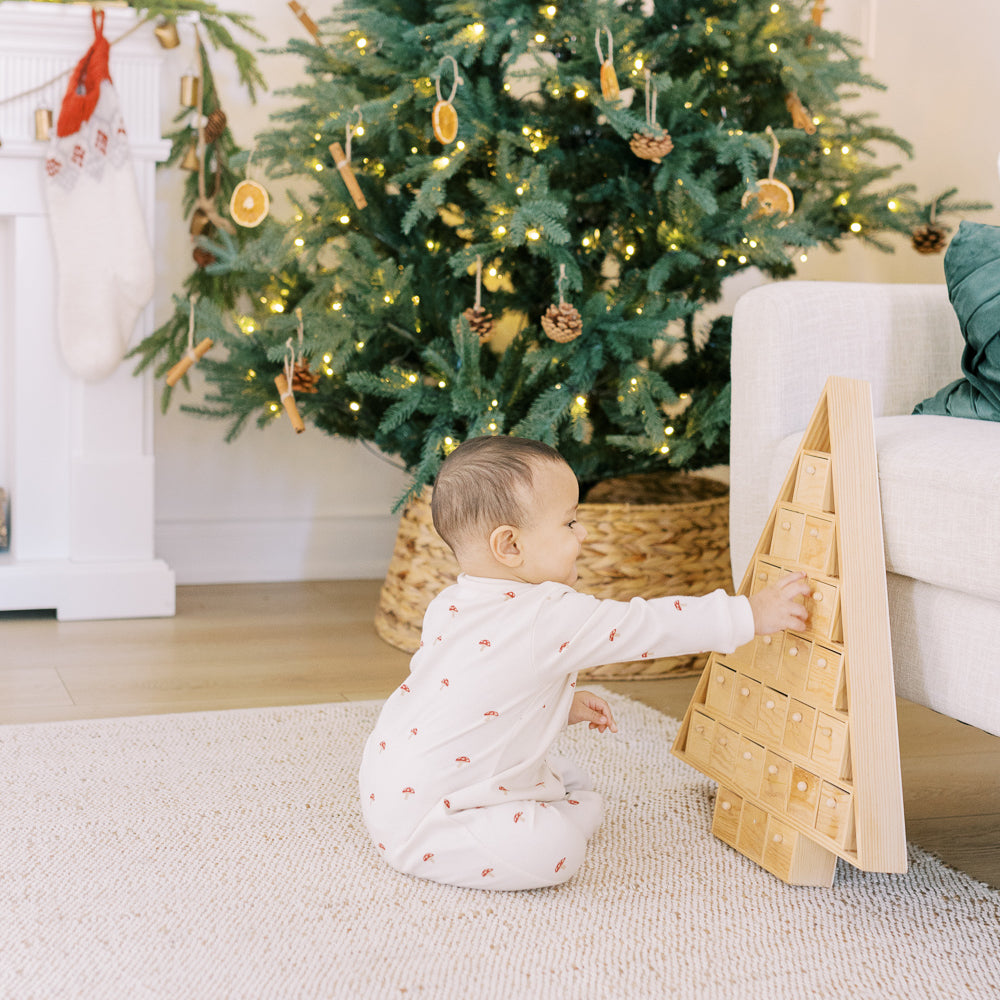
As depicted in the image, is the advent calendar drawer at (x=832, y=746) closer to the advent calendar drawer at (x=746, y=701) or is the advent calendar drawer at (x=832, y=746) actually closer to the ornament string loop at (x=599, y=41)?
the advent calendar drawer at (x=746, y=701)

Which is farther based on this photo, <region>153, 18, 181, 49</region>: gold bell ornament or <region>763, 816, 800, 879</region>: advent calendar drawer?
<region>153, 18, 181, 49</region>: gold bell ornament

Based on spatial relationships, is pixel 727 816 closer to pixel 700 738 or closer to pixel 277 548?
pixel 700 738

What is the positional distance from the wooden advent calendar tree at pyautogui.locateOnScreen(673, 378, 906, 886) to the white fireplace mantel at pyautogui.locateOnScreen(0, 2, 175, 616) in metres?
1.44

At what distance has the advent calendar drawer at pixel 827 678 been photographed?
1.08 m

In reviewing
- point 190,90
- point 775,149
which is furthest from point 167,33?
point 775,149

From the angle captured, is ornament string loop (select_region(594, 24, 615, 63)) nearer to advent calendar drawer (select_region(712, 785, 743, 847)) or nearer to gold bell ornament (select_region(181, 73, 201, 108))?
gold bell ornament (select_region(181, 73, 201, 108))

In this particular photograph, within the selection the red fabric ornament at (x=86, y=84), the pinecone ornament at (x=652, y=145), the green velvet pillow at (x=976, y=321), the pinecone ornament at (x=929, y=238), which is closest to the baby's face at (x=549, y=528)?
the green velvet pillow at (x=976, y=321)

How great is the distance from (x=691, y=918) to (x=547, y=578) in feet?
1.14

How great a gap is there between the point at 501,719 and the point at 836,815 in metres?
0.33

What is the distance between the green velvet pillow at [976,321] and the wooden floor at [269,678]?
1.58ft

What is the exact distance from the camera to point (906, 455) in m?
1.14

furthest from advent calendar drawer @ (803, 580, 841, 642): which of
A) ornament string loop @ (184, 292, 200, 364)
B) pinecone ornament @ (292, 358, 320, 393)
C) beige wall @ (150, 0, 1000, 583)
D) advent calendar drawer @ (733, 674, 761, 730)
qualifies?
beige wall @ (150, 0, 1000, 583)

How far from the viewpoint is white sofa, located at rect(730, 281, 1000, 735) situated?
3.47 feet

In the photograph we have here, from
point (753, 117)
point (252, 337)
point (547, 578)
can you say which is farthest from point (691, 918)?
point (753, 117)
